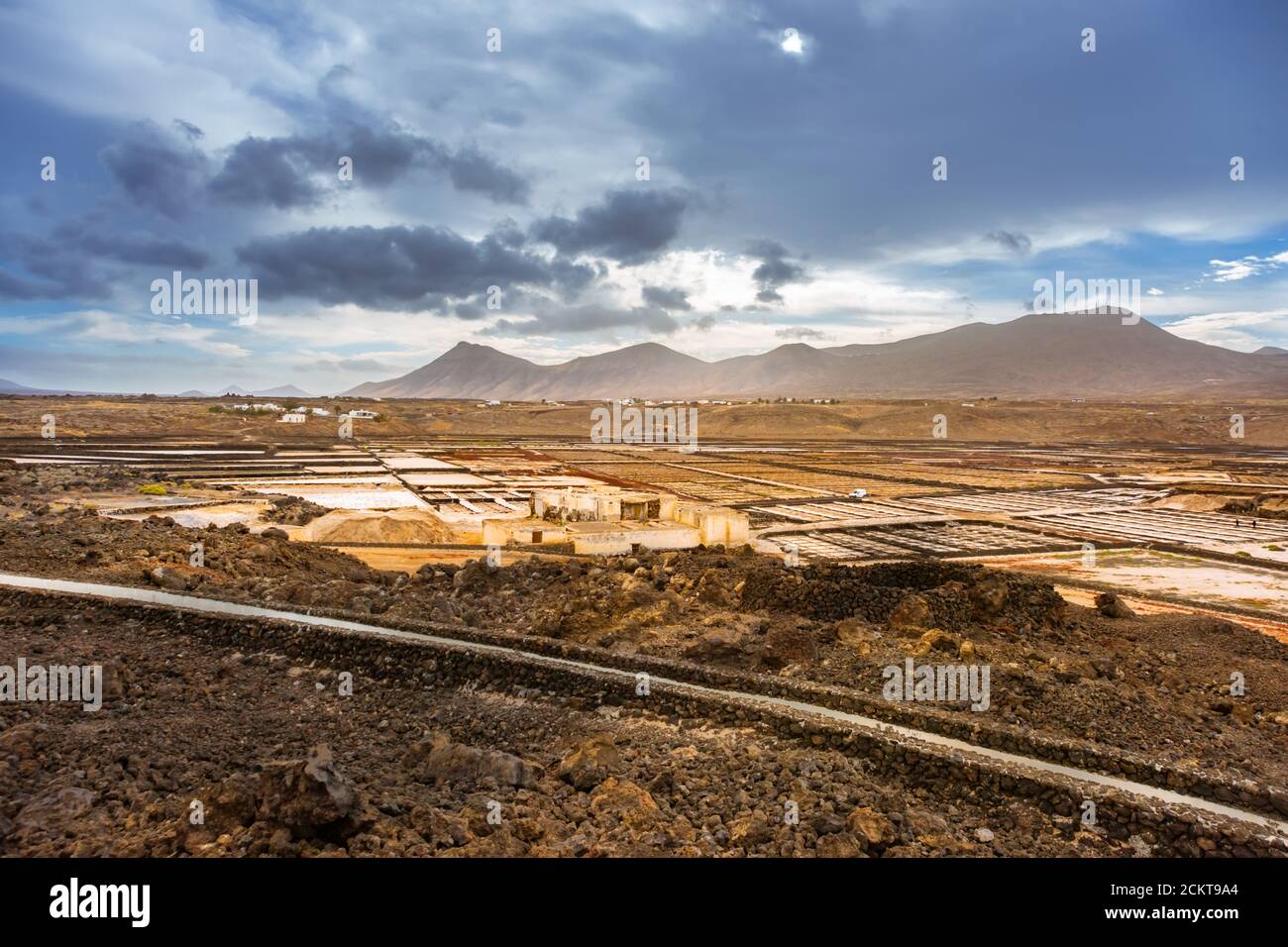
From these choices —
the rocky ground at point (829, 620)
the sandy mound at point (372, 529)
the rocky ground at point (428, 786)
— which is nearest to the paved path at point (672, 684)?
the rocky ground at point (829, 620)

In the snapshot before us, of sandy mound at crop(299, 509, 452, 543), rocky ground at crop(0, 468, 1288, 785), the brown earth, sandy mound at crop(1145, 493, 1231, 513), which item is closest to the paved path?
rocky ground at crop(0, 468, 1288, 785)

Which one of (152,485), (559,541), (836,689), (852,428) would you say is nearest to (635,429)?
(852,428)

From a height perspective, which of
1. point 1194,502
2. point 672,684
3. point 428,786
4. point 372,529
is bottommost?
point 428,786

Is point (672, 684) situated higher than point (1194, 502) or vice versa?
point (1194, 502)

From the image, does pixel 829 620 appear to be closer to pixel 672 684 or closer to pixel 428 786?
pixel 672 684

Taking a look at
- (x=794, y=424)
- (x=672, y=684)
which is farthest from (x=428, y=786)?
(x=794, y=424)

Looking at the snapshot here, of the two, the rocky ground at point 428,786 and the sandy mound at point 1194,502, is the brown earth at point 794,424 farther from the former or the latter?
the rocky ground at point 428,786

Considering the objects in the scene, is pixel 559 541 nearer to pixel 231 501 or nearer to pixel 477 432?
pixel 231 501
